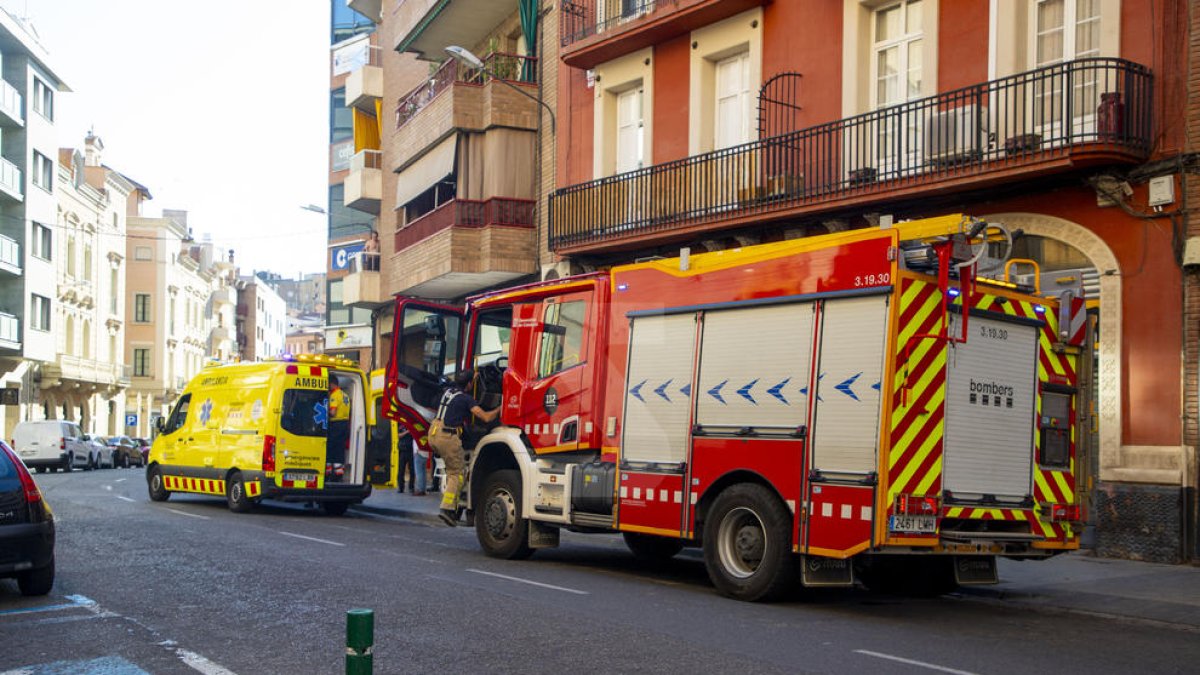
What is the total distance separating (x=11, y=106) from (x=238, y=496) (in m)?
36.1

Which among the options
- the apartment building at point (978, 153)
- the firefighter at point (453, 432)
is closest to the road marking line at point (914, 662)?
the apartment building at point (978, 153)

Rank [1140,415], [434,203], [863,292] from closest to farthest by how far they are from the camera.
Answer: [863,292] < [1140,415] < [434,203]

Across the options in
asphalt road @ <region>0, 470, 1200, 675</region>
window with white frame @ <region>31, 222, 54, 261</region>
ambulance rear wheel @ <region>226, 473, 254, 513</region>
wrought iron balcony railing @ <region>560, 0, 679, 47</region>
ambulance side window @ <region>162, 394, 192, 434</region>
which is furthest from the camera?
window with white frame @ <region>31, 222, 54, 261</region>

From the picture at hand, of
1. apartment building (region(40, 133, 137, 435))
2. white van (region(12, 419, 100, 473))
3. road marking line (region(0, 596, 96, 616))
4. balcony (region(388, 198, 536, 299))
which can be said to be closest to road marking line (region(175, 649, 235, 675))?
road marking line (region(0, 596, 96, 616))

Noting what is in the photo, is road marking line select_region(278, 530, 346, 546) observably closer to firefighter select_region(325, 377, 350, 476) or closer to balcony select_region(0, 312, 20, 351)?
firefighter select_region(325, 377, 350, 476)

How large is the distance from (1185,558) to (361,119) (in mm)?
33372

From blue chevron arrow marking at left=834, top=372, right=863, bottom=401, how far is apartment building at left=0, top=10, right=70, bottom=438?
1787 inches

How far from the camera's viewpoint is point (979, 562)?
37.4 ft

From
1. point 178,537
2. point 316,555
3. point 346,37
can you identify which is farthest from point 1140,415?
point 346,37

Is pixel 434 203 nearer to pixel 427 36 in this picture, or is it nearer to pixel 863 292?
pixel 427 36

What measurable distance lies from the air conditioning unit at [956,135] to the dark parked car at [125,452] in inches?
1712

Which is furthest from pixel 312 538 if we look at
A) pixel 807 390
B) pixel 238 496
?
pixel 807 390

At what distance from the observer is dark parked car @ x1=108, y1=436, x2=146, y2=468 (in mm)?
52281

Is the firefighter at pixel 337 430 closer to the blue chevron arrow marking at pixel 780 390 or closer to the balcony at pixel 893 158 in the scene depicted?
the balcony at pixel 893 158
